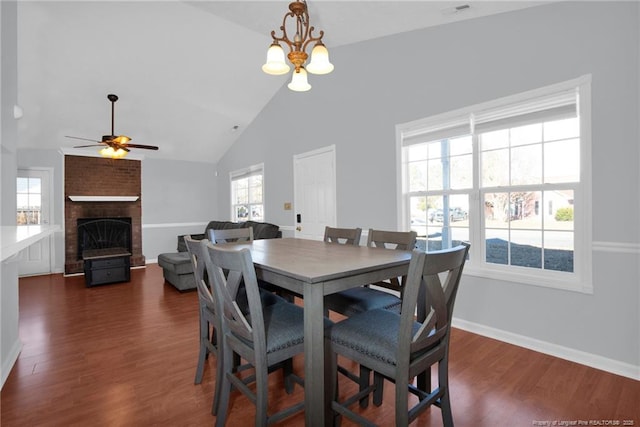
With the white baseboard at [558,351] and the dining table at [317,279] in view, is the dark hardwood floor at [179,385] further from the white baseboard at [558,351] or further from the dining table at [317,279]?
the dining table at [317,279]

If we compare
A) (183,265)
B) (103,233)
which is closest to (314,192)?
(183,265)

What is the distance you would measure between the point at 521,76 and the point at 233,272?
109 inches

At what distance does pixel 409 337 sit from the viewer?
1323mm

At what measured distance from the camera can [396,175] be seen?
137 inches

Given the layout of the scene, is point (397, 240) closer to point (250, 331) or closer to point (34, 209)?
point (250, 331)

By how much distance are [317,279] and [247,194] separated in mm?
5390

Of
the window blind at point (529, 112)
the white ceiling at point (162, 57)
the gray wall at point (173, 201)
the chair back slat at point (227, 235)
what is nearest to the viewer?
the window blind at point (529, 112)

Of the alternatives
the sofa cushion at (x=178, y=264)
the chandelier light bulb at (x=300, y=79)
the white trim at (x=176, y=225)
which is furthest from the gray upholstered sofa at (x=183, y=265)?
the chandelier light bulb at (x=300, y=79)

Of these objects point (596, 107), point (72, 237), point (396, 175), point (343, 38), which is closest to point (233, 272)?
point (396, 175)

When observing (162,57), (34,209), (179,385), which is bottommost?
(179,385)

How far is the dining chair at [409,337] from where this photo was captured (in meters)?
1.31

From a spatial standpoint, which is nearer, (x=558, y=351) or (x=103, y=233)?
(x=558, y=351)

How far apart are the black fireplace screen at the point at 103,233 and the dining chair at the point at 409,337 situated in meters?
6.05

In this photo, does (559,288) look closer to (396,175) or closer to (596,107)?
(596,107)
